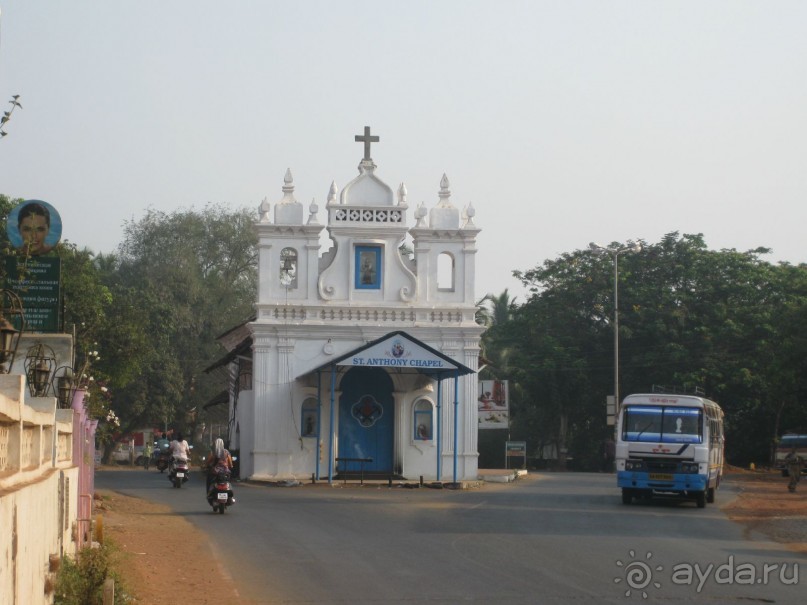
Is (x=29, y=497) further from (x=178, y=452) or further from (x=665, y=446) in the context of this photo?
(x=178, y=452)

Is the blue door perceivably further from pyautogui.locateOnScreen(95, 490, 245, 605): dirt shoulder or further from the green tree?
the green tree

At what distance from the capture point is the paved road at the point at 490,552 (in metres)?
12.7

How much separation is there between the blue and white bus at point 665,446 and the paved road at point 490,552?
61 cm

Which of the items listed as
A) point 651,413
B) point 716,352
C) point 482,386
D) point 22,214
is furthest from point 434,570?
point 716,352

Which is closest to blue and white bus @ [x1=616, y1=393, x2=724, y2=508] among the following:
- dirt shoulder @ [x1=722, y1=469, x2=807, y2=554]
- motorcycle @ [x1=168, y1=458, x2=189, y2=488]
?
dirt shoulder @ [x1=722, y1=469, x2=807, y2=554]

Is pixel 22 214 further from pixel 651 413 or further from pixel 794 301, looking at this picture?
pixel 794 301

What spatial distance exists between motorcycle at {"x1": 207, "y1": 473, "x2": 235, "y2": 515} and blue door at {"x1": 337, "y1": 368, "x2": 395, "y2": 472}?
13.0 meters

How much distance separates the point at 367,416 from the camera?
3578 cm

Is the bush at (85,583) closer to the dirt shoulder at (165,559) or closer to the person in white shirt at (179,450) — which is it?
the dirt shoulder at (165,559)

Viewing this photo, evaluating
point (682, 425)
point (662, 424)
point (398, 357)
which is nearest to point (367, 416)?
point (398, 357)

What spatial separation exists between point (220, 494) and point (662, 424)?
32.4ft

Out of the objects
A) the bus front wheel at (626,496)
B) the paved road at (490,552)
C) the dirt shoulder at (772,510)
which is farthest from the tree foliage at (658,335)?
the paved road at (490,552)

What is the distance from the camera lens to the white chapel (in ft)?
115

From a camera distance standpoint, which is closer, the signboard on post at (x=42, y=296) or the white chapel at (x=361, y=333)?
the signboard on post at (x=42, y=296)
